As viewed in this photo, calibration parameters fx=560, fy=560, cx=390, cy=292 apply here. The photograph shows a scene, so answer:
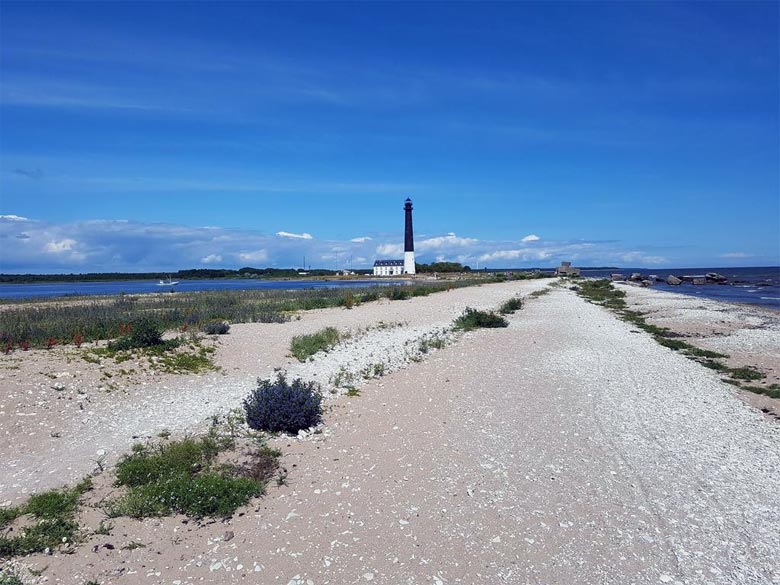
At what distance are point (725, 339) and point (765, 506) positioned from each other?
18.4 metres

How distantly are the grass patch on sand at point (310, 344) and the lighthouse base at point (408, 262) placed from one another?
90.3m

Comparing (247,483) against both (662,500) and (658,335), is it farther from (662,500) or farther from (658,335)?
(658,335)

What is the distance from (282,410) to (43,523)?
3.76 metres

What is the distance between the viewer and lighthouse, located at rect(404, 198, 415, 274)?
3974 inches

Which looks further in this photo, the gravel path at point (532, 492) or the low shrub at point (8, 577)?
the gravel path at point (532, 492)

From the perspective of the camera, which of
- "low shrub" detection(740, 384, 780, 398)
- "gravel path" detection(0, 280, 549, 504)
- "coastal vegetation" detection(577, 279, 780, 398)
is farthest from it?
"coastal vegetation" detection(577, 279, 780, 398)

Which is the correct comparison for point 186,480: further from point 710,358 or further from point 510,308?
point 510,308

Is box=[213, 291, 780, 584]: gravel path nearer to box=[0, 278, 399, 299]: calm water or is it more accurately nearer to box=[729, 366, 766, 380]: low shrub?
box=[729, 366, 766, 380]: low shrub

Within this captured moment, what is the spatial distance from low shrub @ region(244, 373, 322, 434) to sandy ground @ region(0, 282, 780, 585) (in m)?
0.39

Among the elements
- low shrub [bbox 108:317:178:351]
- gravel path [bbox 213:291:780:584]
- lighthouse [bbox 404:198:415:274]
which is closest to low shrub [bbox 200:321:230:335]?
low shrub [bbox 108:317:178:351]

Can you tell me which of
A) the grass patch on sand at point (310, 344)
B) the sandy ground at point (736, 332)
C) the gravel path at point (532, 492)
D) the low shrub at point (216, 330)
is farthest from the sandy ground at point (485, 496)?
the low shrub at point (216, 330)

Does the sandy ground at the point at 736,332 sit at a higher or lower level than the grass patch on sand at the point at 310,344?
lower

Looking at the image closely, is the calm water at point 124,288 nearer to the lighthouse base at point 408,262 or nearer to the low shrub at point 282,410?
the lighthouse base at point 408,262

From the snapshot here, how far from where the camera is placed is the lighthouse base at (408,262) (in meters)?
110
